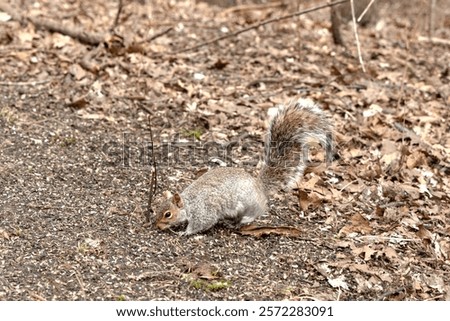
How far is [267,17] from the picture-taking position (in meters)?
10.3

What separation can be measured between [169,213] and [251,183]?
620 millimetres

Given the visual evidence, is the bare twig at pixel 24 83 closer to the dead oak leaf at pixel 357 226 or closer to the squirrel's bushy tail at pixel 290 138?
the squirrel's bushy tail at pixel 290 138

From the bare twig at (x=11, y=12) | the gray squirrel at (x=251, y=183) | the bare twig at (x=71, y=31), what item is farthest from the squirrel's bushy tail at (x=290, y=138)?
the bare twig at (x=11, y=12)

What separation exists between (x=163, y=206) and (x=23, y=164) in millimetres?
1391

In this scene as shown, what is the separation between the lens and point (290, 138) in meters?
5.27

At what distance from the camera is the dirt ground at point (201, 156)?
4.46 meters

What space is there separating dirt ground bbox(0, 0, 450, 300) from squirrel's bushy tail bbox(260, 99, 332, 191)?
27cm

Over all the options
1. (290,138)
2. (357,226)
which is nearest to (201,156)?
(290,138)

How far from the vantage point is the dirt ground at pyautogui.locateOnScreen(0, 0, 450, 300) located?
4461 mm

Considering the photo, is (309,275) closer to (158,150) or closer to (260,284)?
(260,284)

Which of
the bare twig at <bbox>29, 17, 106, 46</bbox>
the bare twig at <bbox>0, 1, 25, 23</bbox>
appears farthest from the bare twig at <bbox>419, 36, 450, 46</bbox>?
the bare twig at <bbox>0, 1, 25, 23</bbox>

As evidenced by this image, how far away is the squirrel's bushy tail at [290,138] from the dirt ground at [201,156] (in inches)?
10.7

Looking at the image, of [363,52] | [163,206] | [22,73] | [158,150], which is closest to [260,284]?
[163,206]
